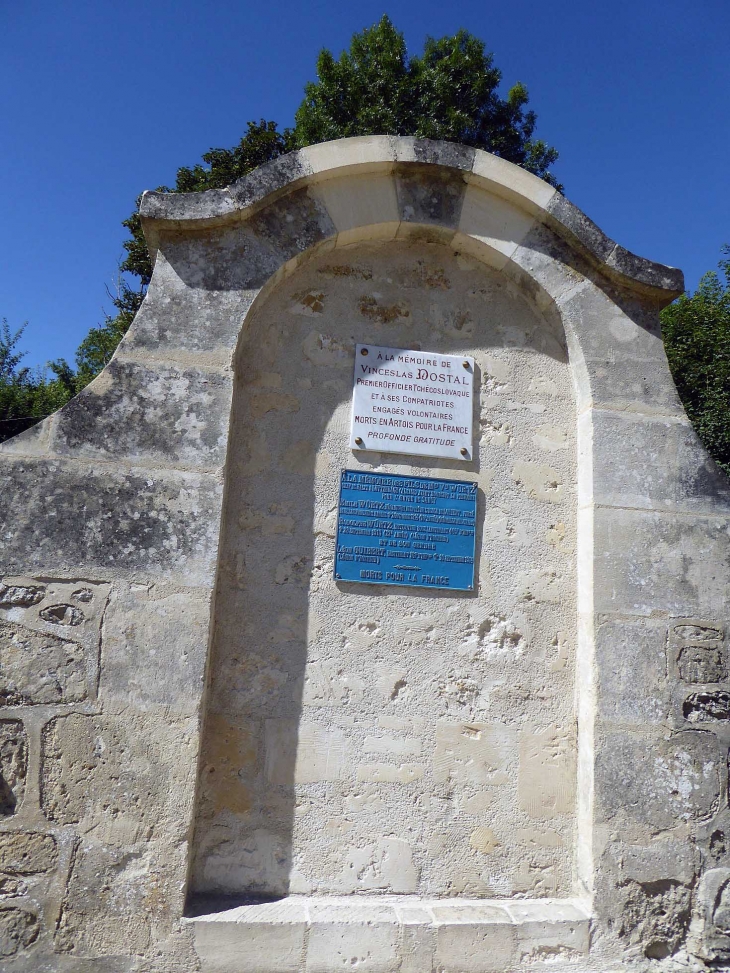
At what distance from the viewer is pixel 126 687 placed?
2.66 m

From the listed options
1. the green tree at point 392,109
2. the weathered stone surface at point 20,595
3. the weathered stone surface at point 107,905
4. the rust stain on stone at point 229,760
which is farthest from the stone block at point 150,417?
the green tree at point 392,109

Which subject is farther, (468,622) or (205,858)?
(468,622)

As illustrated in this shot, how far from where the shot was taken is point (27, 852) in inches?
99.7

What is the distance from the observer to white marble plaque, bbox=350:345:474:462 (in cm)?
325

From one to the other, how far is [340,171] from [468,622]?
2.10m

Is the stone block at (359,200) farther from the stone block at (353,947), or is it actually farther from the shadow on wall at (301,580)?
the stone block at (353,947)

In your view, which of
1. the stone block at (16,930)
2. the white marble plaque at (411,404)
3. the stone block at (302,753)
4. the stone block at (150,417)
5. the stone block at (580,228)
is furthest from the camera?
the stone block at (580,228)

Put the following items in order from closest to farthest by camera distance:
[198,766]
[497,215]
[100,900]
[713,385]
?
[100,900] < [198,766] < [497,215] < [713,385]

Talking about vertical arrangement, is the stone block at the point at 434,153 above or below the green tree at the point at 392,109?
below

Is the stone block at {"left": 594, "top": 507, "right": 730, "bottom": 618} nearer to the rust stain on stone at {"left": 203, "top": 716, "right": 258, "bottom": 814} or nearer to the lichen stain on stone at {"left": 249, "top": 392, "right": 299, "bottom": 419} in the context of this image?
the lichen stain on stone at {"left": 249, "top": 392, "right": 299, "bottom": 419}

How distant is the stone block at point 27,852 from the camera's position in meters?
2.52

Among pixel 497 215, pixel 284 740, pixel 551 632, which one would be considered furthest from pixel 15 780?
pixel 497 215

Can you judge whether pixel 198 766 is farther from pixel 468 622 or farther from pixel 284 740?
pixel 468 622

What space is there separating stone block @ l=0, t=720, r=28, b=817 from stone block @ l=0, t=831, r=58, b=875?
9 cm
